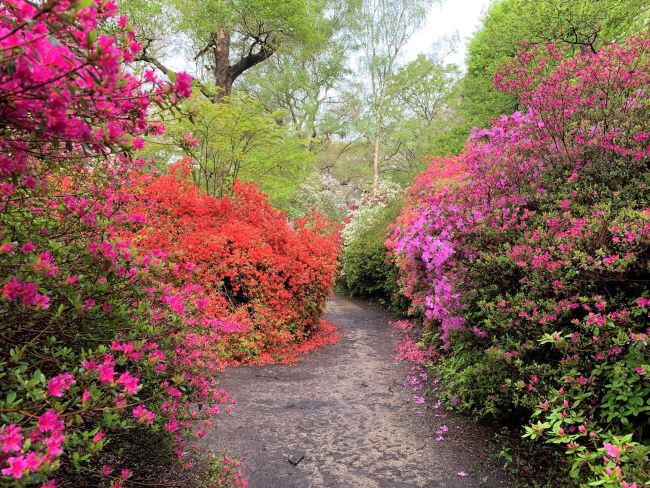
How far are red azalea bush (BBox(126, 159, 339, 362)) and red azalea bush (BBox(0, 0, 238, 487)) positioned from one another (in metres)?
3.25

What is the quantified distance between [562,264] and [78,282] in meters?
3.23

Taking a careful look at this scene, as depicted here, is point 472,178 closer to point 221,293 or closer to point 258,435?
point 258,435

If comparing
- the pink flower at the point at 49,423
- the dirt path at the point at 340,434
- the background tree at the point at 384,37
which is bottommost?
the dirt path at the point at 340,434

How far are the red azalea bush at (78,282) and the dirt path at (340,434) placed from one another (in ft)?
4.26

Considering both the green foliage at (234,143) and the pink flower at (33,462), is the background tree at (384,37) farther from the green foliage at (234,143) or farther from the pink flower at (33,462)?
the pink flower at (33,462)

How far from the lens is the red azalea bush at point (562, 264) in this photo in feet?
8.70

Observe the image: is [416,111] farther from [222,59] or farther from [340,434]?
[340,434]

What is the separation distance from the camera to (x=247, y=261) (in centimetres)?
660

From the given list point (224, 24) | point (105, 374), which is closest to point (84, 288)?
point (105, 374)

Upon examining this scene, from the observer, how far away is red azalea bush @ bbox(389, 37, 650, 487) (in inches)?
104

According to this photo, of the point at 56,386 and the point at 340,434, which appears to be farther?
the point at 340,434

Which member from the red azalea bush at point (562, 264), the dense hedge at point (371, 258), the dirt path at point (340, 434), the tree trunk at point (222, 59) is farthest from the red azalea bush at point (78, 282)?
the tree trunk at point (222, 59)

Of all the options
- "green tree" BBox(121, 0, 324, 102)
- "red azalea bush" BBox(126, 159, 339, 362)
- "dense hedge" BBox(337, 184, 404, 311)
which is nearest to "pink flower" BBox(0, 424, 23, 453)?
"red azalea bush" BBox(126, 159, 339, 362)

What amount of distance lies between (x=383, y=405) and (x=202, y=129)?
6.00 metres
